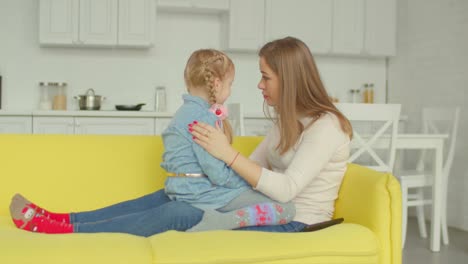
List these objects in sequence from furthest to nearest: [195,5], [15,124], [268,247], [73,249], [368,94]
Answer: [368,94], [195,5], [15,124], [268,247], [73,249]

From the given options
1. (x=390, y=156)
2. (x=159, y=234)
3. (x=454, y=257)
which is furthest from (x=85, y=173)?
(x=454, y=257)

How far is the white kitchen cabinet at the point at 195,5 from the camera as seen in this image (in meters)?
5.40

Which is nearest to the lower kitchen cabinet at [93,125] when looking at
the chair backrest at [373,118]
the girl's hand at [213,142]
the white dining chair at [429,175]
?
the chair backrest at [373,118]

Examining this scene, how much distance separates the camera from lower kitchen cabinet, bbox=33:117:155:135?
16.3 ft

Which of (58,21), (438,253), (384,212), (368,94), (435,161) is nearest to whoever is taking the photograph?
(384,212)

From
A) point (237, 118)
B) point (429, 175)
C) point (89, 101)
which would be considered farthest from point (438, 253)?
point (89, 101)

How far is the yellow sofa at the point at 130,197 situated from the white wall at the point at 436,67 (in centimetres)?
284

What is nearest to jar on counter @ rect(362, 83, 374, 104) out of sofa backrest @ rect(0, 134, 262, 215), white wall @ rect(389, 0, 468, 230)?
white wall @ rect(389, 0, 468, 230)

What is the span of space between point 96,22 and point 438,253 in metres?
3.25

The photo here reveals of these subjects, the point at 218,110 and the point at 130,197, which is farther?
the point at 130,197

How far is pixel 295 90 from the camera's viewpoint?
87.0 inches

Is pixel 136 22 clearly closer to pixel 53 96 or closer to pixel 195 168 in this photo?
pixel 53 96

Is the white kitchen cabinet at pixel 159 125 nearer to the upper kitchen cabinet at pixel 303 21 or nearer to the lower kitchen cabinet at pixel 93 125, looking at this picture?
the lower kitchen cabinet at pixel 93 125

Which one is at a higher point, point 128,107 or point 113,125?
point 128,107
